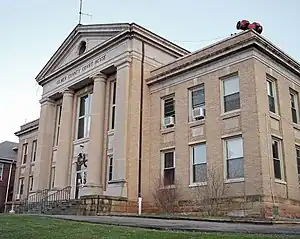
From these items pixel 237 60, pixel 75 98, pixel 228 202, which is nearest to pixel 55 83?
pixel 75 98

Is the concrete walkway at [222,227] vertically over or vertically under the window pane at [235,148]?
under

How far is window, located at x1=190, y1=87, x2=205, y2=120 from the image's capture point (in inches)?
806

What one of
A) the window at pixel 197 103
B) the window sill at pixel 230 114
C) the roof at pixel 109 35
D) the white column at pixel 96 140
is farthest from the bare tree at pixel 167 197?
the roof at pixel 109 35

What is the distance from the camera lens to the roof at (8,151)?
4393 cm

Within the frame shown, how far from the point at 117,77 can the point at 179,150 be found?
6165mm

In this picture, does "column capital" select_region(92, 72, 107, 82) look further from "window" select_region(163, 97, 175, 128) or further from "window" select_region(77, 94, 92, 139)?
"window" select_region(163, 97, 175, 128)

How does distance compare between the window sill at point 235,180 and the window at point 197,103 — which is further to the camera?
the window at point 197,103

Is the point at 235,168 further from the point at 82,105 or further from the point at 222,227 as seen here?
the point at 82,105

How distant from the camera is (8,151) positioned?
45375 mm

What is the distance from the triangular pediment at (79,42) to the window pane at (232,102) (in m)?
8.40

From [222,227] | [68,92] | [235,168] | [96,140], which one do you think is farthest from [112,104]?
[222,227]

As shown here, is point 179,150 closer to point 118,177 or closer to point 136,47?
point 118,177

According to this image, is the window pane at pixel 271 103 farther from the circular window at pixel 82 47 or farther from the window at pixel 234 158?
the circular window at pixel 82 47

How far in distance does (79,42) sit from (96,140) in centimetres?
831
